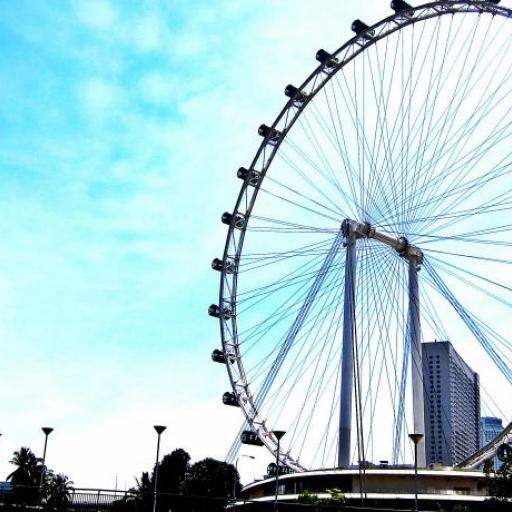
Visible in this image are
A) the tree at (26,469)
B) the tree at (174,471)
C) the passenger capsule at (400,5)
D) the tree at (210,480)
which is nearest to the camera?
the passenger capsule at (400,5)

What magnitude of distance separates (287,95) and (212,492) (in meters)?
54.8

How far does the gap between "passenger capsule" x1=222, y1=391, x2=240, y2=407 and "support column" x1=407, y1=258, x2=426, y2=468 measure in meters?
13.9

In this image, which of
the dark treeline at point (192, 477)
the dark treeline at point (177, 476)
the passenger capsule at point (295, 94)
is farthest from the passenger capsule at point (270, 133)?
the dark treeline at point (192, 477)

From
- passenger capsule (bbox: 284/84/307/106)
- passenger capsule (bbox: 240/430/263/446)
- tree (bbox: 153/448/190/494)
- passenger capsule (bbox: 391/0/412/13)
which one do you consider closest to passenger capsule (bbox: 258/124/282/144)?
passenger capsule (bbox: 284/84/307/106)

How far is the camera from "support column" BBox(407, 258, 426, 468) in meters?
44.2

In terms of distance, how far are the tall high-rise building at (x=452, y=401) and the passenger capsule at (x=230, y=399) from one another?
17902mm

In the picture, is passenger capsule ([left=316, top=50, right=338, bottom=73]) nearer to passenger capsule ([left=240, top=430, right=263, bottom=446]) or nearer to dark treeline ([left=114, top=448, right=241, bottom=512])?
passenger capsule ([left=240, top=430, right=263, bottom=446])

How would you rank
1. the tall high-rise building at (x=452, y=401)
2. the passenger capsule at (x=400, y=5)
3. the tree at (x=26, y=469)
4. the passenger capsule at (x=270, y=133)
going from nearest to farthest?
the passenger capsule at (x=400, y=5), the passenger capsule at (x=270, y=133), the tall high-rise building at (x=452, y=401), the tree at (x=26, y=469)

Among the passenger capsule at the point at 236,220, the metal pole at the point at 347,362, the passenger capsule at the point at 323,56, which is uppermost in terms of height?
the passenger capsule at the point at 323,56

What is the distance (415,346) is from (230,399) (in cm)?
1576

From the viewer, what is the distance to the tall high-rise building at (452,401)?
65.9 metres

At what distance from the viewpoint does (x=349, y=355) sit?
4522 cm

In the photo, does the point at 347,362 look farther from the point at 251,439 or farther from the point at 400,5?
the point at 400,5

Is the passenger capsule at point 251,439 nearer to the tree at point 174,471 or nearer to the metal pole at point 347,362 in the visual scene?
the metal pole at point 347,362
